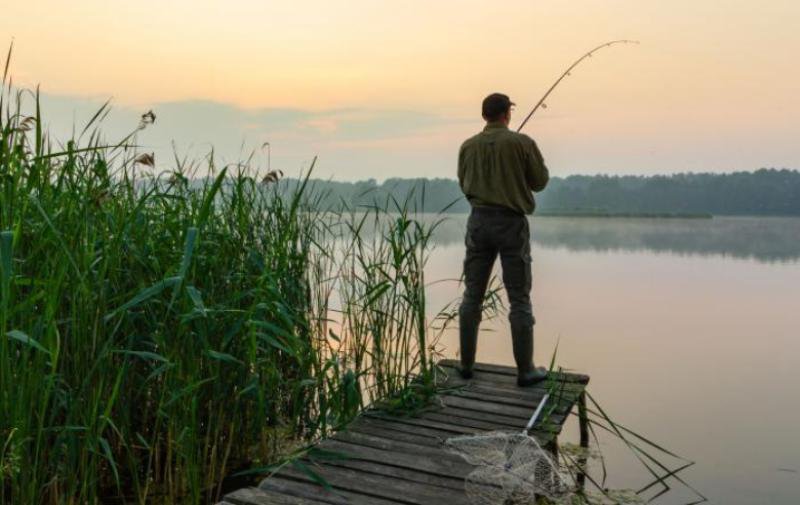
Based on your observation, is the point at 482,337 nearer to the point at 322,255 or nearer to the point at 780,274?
the point at 322,255

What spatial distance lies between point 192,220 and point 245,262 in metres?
0.36

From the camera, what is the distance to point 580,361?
1090 centimetres

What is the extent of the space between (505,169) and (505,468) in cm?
203

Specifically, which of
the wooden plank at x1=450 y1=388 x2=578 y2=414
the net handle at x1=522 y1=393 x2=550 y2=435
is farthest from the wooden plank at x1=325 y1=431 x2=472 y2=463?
the wooden plank at x1=450 y1=388 x2=578 y2=414

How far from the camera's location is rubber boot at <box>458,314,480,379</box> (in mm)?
4957

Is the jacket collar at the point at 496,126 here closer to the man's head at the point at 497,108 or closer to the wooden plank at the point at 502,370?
the man's head at the point at 497,108

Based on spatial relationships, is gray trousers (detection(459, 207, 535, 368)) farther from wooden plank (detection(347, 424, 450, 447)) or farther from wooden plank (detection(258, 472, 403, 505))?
wooden plank (detection(258, 472, 403, 505))

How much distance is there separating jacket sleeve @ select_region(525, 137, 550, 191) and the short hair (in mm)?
258

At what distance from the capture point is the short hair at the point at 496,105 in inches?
185

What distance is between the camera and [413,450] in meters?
3.69

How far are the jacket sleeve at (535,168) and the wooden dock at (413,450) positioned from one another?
4.45 feet

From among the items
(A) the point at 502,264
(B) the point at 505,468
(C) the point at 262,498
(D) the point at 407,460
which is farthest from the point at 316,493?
(A) the point at 502,264

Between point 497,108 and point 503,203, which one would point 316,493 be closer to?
point 503,203

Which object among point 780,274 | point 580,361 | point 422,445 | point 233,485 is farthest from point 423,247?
point 780,274
